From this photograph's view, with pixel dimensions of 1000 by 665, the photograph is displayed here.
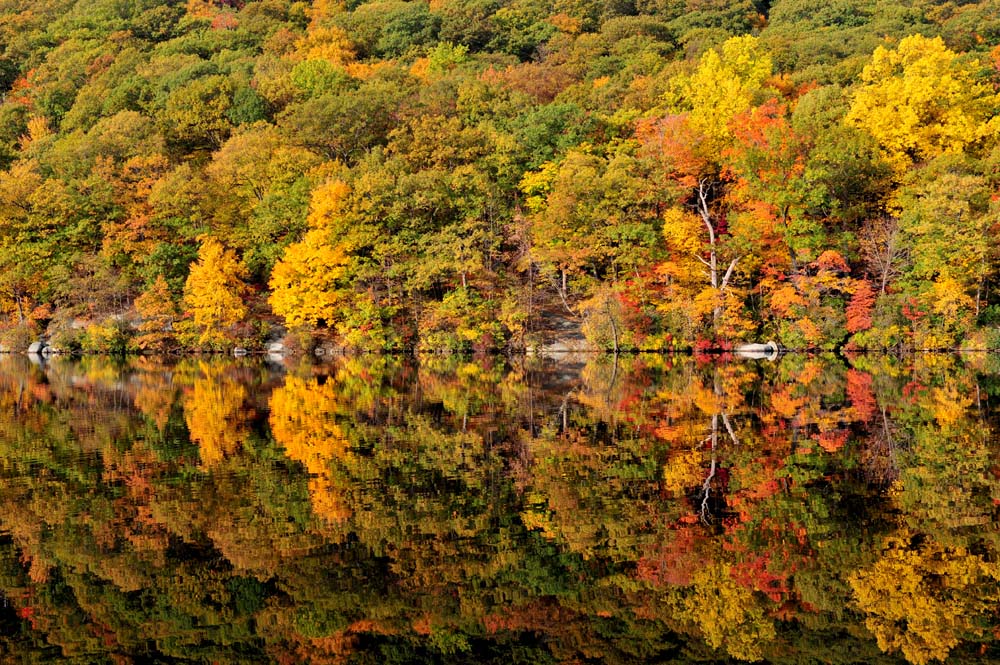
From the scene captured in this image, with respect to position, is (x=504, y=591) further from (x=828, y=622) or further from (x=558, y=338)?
(x=558, y=338)

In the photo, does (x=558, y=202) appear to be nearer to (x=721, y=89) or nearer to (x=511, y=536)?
(x=721, y=89)

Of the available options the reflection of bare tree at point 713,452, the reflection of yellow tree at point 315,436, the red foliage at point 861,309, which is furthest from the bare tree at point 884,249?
the reflection of yellow tree at point 315,436

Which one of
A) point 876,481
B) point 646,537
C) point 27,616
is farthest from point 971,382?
point 27,616

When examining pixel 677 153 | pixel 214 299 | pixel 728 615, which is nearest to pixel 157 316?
pixel 214 299

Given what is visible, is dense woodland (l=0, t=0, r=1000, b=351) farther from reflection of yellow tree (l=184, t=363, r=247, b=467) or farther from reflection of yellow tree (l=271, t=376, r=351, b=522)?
reflection of yellow tree (l=271, t=376, r=351, b=522)

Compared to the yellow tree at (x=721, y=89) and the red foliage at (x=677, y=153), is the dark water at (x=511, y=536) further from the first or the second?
the yellow tree at (x=721, y=89)

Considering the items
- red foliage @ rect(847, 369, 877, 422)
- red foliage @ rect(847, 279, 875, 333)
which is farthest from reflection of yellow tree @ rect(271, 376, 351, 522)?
red foliage @ rect(847, 279, 875, 333)
